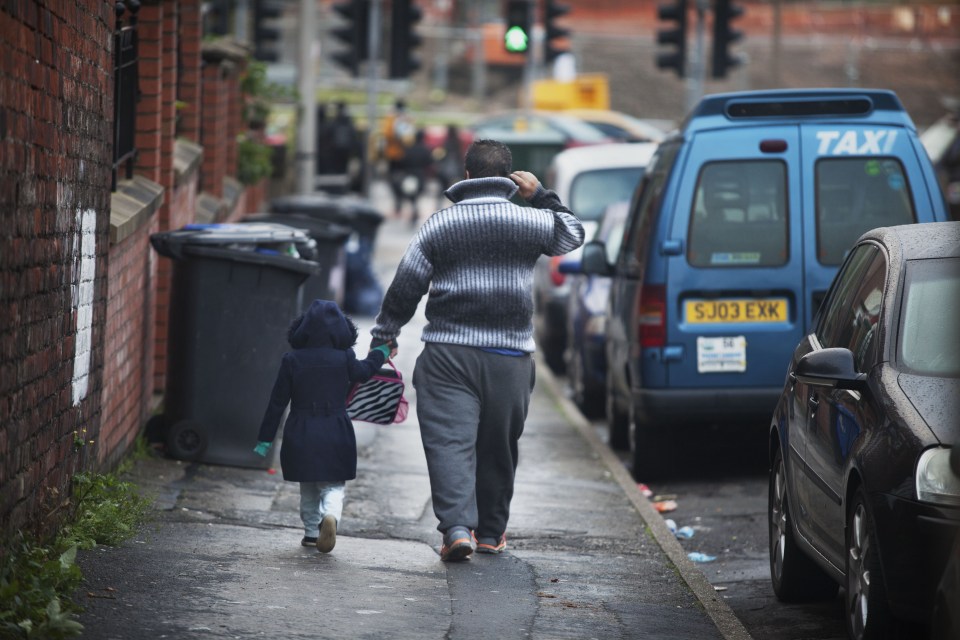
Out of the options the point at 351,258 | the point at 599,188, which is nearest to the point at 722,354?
the point at 599,188

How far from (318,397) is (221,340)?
196cm

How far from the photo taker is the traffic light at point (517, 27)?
2427cm

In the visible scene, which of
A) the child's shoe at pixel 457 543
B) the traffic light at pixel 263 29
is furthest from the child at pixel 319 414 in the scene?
the traffic light at pixel 263 29

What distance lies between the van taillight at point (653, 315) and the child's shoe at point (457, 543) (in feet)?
8.59

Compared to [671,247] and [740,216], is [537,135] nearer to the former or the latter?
[740,216]

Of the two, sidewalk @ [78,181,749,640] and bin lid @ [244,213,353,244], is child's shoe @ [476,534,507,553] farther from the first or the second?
bin lid @ [244,213,353,244]

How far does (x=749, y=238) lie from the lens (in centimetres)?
937

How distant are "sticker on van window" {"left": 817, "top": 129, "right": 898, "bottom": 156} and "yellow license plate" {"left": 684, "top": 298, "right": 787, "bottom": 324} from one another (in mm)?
920

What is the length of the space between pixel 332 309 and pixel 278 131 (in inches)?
1224

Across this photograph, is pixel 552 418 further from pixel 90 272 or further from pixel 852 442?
pixel 852 442

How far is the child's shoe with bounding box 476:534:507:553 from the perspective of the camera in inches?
286

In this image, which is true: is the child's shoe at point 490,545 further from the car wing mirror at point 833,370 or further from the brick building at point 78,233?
the car wing mirror at point 833,370

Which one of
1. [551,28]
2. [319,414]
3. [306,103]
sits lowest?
[319,414]

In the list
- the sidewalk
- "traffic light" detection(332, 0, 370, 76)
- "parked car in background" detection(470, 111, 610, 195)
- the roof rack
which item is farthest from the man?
"traffic light" detection(332, 0, 370, 76)
